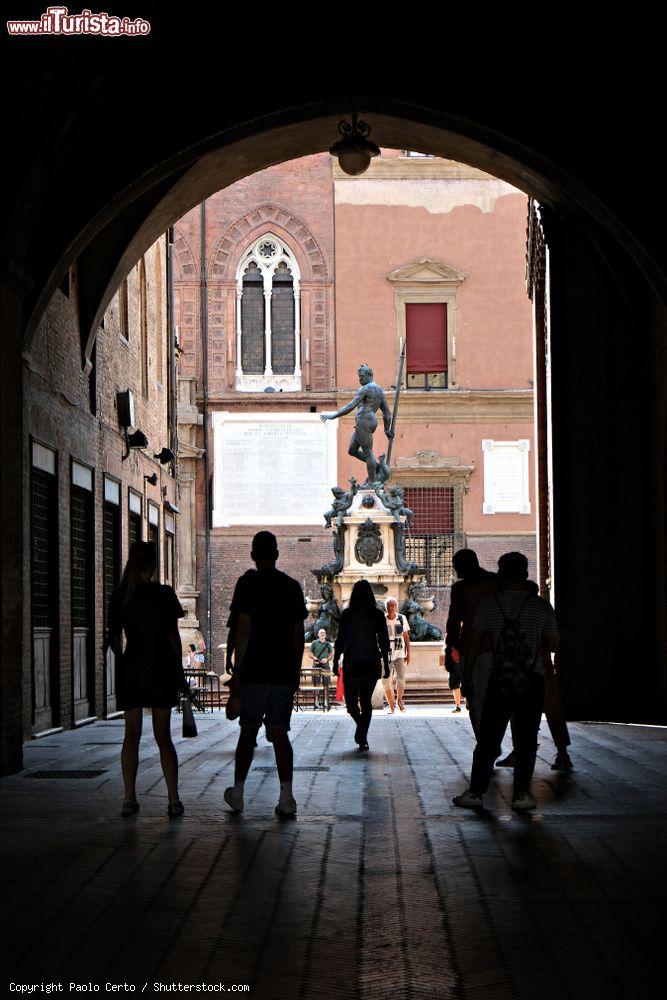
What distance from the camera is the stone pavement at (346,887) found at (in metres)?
5.18

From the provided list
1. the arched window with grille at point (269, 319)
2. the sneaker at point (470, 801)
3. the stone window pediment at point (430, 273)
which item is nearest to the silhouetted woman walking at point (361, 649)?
the sneaker at point (470, 801)

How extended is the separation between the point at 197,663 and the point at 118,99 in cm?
1963

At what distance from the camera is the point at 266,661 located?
364 inches

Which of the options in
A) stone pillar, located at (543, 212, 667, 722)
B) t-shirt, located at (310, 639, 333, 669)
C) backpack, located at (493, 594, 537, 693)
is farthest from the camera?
t-shirt, located at (310, 639, 333, 669)

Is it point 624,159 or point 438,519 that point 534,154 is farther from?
point 438,519

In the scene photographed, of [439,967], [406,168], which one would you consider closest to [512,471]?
[406,168]

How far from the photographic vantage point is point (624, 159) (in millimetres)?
15164

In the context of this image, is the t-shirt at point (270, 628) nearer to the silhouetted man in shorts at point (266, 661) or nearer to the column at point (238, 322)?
the silhouetted man in shorts at point (266, 661)

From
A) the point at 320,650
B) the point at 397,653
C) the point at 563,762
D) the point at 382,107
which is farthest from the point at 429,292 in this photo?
the point at 563,762

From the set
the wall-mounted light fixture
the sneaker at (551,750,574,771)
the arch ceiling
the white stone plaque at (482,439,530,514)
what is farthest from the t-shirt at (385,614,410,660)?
the white stone plaque at (482,439,530,514)

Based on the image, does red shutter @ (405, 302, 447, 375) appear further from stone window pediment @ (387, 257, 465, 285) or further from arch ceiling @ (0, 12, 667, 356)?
arch ceiling @ (0, 12, 667, 356)

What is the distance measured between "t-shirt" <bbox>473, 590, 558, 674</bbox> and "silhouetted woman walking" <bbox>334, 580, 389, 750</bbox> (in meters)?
4.93

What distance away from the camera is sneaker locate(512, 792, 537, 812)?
9.23m

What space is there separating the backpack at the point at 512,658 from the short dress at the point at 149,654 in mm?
1862
